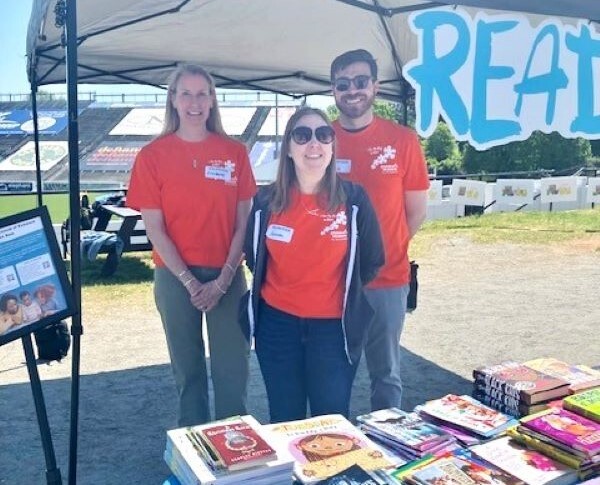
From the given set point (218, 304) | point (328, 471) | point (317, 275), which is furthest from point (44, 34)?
point (328, 471)

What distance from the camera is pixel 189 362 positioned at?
297 centimetres

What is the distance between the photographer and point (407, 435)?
197cm

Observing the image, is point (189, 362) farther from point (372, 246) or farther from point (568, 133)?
point (568, 133)

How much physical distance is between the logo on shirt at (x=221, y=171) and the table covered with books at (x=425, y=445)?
123 cm

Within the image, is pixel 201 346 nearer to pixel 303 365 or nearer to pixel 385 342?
pixel 303 365

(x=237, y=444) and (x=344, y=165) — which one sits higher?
(x=344, y=165)

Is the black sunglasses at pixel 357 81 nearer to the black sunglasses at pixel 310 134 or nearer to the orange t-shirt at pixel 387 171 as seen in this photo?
the orange t-shirt at pixel 387 171

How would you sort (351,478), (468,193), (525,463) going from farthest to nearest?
(468,193) < (525,463) < (351,478)

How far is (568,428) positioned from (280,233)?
3.86ft

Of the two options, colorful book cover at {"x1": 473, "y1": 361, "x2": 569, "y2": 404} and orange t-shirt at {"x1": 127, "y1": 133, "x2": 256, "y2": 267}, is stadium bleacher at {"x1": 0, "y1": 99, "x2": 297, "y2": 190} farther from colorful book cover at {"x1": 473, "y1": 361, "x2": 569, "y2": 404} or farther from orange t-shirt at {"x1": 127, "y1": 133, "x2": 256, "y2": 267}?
colorful book cover at {"x1": 473, "y1": 361, "x2": 569, "y2": 404}

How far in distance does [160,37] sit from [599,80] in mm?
3299

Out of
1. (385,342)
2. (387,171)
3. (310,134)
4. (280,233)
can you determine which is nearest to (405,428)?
(280,233)

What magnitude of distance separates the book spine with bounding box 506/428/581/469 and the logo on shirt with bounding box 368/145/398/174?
128 cm

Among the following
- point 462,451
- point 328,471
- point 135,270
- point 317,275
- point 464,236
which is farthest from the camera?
point 464,236
